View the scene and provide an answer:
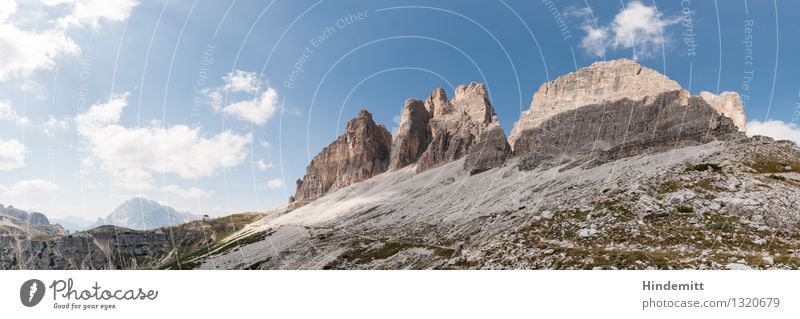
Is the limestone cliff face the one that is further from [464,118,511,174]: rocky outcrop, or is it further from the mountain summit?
[464,118,511,174]: rocky outcrop

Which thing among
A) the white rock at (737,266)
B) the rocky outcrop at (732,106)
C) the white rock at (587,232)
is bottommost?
the white rock at (737,266)

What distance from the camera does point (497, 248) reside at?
4228 cm

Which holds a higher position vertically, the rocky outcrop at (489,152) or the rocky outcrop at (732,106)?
the rocky outcrop at (732,106)

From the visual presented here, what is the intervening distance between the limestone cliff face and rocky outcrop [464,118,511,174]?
5835 millimetres

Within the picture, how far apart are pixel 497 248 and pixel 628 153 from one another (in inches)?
2945

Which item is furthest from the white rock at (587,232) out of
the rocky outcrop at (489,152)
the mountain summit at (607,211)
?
the rocky outcrop at (489,152)

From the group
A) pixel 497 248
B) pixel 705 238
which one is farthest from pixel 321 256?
pixel 705 238

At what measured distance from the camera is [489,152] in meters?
168

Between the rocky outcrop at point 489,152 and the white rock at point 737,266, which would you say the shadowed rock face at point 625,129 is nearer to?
the rocky outcrop at point 489,152

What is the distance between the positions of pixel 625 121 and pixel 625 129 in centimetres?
533

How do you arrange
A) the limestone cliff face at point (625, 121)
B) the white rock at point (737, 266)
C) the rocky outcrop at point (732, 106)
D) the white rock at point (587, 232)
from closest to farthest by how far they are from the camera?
the white rock at point (737, 266) < the white rock at point (587, 232) < the limestone cliff face at point (625, 121) < the rocky outcrop at point (732, 106)

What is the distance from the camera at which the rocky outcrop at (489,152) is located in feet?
535
